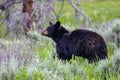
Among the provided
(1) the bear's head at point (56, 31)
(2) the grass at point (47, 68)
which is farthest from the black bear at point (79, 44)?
(2) the grass at point (47, 68)

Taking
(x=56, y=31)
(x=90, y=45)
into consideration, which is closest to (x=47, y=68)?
(x=90, y=45)

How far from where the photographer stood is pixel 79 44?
27.9 ft

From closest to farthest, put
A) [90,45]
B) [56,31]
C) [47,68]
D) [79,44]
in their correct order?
1. [47,68]
2. [90,45]
3. [79,44]
4. [56,31]

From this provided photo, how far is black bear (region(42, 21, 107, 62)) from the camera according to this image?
8.30 meters

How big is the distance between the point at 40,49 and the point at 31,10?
2784 millimetres

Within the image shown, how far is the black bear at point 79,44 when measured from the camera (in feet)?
27.2

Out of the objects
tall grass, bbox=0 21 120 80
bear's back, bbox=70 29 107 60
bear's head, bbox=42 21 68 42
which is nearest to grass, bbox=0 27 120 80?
tall grass, bbox=0 21 120 80

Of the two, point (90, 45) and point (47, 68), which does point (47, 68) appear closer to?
point (47, 68)

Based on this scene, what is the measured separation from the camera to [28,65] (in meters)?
6.75

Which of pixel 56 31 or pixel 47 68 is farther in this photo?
pixel 56 31

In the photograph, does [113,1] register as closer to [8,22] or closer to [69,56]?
[8,22]

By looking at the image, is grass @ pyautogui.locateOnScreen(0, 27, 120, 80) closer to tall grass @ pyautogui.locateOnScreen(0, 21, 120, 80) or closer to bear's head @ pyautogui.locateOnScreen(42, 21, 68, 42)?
tall grass @ pyautogui.locateOnScreen(0, 21, 120, 80)

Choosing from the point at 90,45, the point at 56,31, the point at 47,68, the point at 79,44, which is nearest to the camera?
the point at 47,68

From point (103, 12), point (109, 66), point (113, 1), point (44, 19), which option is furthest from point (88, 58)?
point (113, 1)
